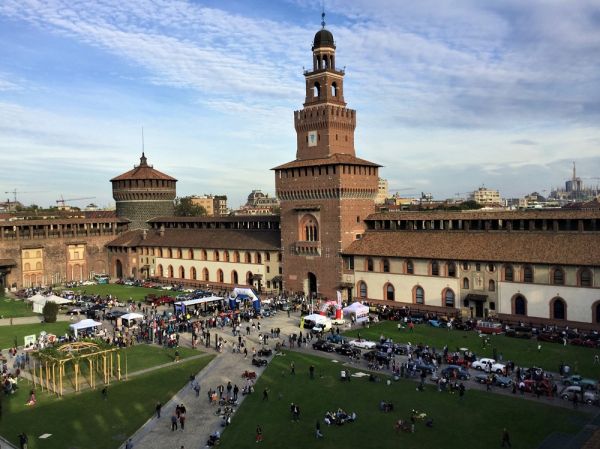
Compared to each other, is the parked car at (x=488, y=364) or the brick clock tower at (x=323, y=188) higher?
the brick clock tower at (x=323, y=188)

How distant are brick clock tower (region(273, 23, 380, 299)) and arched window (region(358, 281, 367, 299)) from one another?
1062 mm

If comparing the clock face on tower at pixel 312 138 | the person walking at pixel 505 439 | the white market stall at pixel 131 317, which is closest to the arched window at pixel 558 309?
the person walking at pixel 505 439

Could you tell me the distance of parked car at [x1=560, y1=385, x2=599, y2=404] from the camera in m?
31.2

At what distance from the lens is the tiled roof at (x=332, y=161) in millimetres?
60391

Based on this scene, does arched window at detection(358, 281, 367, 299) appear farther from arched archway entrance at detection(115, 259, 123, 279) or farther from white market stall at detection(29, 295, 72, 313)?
arched archway entrance at detection(115, 259, 123, 279)

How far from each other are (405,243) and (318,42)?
81.3 feet

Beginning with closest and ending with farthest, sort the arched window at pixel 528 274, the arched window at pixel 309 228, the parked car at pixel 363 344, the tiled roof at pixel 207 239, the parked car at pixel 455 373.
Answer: the parked car at pixel 455 373 < the parked car at pixel 363 344 < the arched window at pixel 528 274 < the arched window at pixel 309 228 < the tiled roof at pixel 207 239

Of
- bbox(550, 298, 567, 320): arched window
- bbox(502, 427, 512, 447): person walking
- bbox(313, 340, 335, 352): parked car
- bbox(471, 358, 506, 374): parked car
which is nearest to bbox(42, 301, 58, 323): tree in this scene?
bbox(313, 340, 335, 352): parked car

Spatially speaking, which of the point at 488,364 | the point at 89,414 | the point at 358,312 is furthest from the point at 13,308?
the point at 488,364

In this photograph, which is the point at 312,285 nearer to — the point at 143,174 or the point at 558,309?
the point at 558,309

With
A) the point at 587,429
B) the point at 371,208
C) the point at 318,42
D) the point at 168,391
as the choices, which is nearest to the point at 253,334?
Answer: the point at 168,391

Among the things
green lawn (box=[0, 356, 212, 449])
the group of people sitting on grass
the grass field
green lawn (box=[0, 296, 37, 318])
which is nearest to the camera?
green lawn (box=[0, 356, 212, 449])

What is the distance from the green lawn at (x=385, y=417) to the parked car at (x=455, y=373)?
1961 mm

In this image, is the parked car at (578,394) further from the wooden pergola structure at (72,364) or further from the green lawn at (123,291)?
the green lawn at (123,291)
